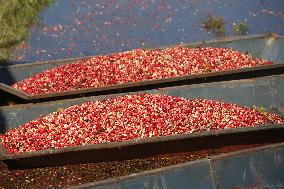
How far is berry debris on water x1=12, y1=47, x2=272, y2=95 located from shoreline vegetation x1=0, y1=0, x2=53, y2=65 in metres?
2.83

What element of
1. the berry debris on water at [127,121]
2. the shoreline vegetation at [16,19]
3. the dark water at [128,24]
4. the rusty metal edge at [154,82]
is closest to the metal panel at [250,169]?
the berry debris on water at [127,121]

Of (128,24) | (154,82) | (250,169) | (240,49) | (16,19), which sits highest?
(16,19)

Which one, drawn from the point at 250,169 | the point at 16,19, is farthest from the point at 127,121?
the point at 16,19

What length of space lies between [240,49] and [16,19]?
25.9ft

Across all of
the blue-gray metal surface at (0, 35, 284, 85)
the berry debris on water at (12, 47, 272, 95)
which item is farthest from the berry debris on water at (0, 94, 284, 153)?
the blue-gray metal surface at (0, 35, 284, 85)

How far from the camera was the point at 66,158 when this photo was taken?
29.4ft

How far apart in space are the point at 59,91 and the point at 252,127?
5.28 meters

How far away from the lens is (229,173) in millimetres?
7324

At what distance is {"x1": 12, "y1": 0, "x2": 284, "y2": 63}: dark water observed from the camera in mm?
21016

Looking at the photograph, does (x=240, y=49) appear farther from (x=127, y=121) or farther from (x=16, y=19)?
(x=16, y=19)

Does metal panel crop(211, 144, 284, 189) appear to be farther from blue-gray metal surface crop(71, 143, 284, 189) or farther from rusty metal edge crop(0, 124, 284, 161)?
rusty metal edge crop(0, 124, 284, 161)

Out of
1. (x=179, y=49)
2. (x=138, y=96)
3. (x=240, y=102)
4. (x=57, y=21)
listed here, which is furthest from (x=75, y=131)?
(x=57, y=21)

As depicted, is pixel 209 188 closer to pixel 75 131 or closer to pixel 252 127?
pixel 252 127

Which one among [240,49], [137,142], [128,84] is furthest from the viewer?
[240,49]
